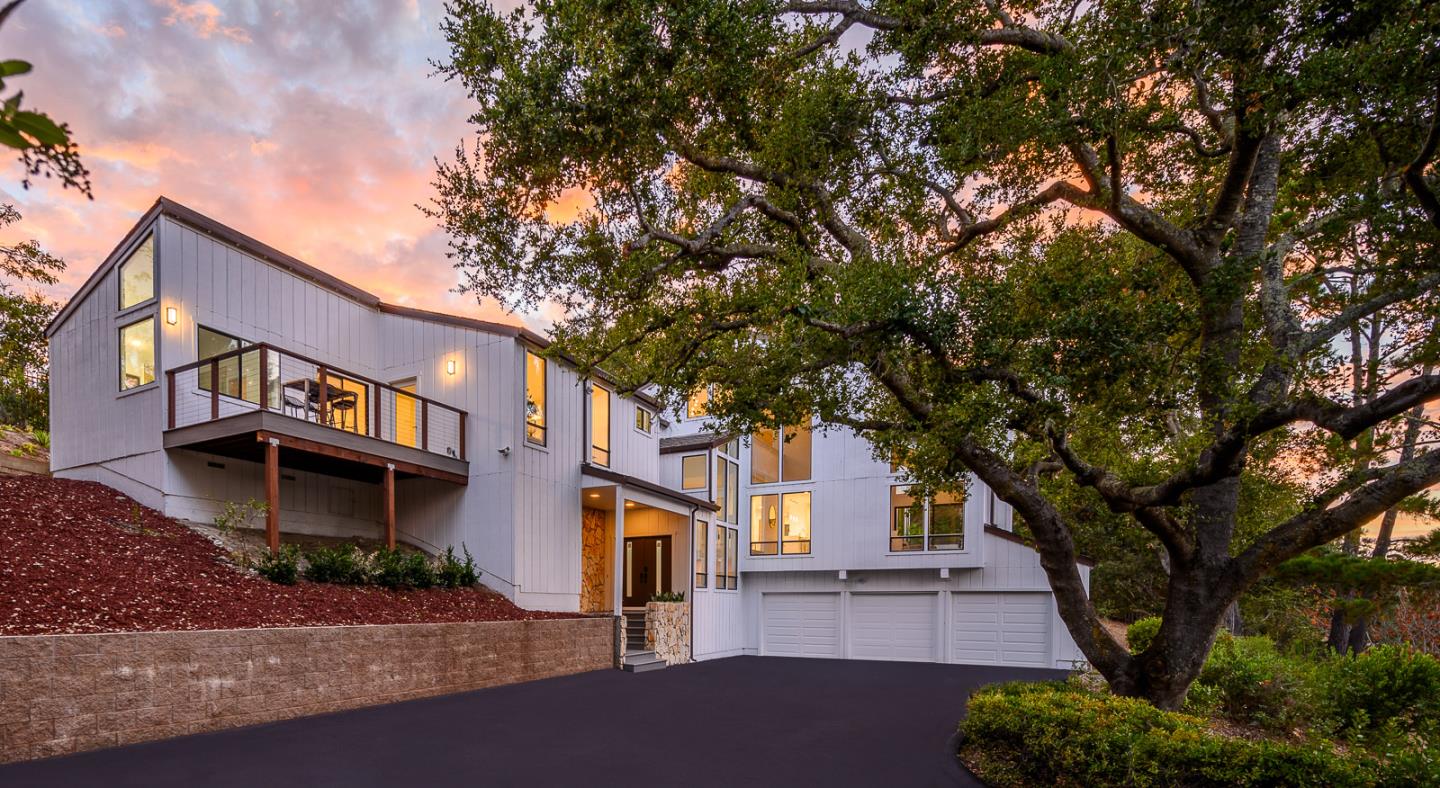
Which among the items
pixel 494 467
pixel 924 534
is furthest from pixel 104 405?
pixel 924 534

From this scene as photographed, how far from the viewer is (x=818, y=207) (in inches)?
316

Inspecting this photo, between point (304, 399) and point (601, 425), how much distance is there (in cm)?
593

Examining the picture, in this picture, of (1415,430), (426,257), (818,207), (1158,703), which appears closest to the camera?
(1415,430)

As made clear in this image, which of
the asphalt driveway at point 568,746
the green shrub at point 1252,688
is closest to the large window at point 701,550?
the asphalt driveway at point 568,746

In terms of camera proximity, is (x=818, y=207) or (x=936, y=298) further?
(x=818, y=207)

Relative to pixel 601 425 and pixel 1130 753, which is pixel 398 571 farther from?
pixel 1130 753

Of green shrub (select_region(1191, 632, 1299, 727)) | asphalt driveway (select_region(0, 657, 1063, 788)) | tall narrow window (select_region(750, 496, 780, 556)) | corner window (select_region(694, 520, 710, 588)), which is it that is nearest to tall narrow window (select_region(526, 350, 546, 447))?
asphalt driveway (select_region(0, 657, 1063, 788))

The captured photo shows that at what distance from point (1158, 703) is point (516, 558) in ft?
30.8

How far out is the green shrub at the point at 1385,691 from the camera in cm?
799

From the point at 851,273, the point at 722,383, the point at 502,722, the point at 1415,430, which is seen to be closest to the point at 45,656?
the point at 502,722

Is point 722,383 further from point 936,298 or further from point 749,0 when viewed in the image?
point 749,0

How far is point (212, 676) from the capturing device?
6.53 m

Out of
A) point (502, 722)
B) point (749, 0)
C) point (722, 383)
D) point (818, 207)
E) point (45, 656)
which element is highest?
point (749, 0)

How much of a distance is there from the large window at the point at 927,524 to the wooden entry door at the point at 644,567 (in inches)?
223
